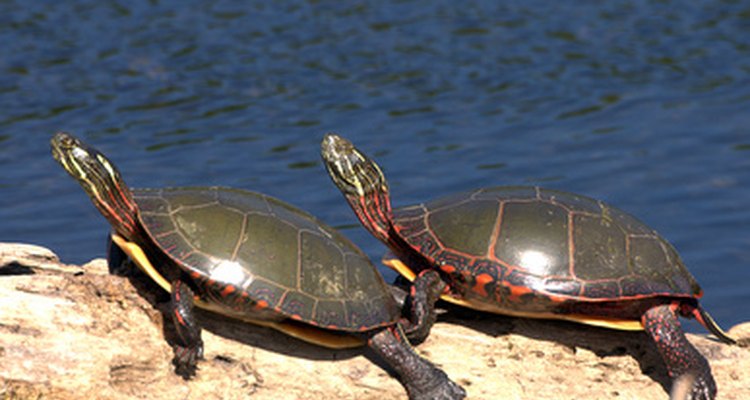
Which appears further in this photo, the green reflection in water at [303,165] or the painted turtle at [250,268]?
the green reflection in water at [303,165]

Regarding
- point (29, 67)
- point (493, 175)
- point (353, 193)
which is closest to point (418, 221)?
point (353, 193)

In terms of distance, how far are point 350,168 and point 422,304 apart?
88 centimetres

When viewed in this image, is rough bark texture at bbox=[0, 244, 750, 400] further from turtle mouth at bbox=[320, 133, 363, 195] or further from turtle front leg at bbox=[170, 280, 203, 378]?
turtle mouth at bbox=[320, 133, 363, 195]

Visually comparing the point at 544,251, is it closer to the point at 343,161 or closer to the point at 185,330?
the point at 343,161

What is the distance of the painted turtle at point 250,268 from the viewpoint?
481 cm

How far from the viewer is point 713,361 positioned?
5.40 meters

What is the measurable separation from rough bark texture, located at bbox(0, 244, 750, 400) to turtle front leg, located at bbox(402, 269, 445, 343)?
115mm

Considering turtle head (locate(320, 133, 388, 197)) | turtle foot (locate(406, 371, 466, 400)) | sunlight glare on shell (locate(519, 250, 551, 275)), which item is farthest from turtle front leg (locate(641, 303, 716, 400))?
turtle head (locate(320, 133, 388, 197))

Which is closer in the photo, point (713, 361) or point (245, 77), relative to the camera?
point (713, 361)

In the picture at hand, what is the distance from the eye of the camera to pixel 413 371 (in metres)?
4.91

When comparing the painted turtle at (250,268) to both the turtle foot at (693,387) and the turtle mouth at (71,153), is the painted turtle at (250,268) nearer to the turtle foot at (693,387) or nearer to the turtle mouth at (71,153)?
the turtle mouth at (71,153)

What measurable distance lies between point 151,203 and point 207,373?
841 millimetres

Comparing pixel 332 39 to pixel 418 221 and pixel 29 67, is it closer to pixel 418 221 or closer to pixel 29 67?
pixel 29 67

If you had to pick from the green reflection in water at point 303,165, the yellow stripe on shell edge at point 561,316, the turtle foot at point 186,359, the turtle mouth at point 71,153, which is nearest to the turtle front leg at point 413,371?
the yellow stripe on shell edge at point 561,316
